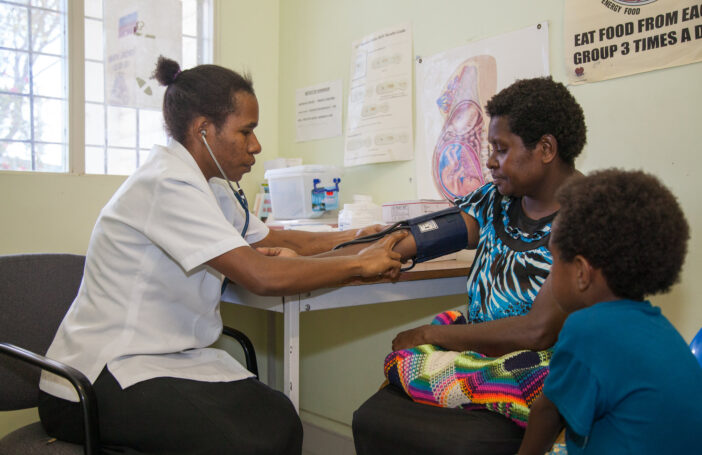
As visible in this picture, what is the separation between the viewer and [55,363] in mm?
1077

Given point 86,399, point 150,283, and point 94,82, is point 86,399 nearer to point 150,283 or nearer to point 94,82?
point 150,283

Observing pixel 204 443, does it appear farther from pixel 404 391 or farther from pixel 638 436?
pixel 638 436

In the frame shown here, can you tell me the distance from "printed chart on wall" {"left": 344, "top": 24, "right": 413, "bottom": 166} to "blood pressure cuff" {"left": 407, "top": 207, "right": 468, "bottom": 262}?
2.29ft

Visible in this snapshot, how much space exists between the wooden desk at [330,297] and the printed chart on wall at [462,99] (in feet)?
1.62

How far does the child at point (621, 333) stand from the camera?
717 millimetres

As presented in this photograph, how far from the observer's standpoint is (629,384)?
0.72 metres

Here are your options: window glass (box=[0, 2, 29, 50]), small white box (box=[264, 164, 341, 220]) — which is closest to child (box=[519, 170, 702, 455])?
small white box (box=[264, 164, 341, 220])

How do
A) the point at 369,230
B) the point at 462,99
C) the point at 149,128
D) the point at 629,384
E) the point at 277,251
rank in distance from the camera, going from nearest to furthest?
the point at 629,384 < the point at 277,251 < the point at 369,230 < the point at 462,99 < the point at 149,128

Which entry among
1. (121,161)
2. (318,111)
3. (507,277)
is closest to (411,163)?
(318,111)

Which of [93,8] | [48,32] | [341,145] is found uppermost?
[93,8]

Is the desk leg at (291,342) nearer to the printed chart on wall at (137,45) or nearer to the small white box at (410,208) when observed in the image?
the small white box at (410,208)

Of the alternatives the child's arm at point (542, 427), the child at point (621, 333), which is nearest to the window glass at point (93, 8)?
the child at point (621, 333)

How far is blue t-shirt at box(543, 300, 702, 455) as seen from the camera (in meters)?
0.71

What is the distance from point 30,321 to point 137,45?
4.56 feet
